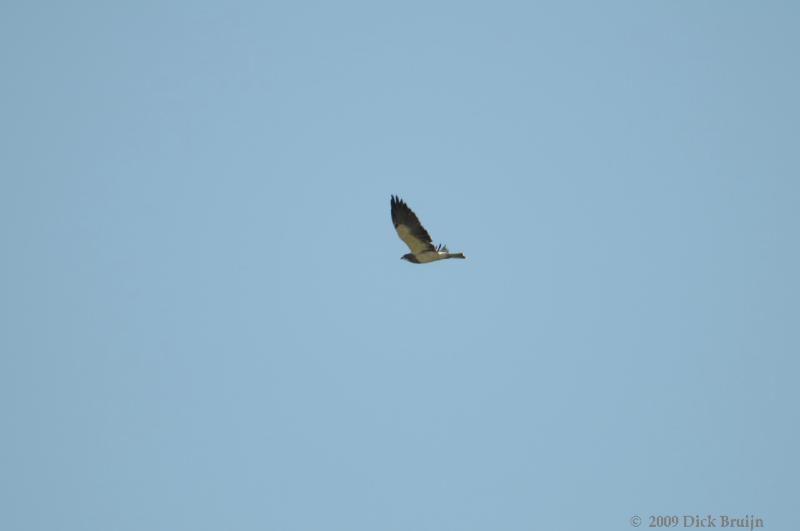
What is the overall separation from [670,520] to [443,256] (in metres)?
10.3

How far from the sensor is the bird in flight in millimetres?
35406

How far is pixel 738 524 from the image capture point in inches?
1523

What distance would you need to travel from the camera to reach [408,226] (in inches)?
1398

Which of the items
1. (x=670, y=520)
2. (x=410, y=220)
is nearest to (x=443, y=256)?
(x=410, y=220)

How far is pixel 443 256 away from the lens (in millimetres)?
35906

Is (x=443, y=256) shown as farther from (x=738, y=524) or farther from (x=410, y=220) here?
(x=738, y=524)

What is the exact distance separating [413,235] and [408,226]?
1.02 ft

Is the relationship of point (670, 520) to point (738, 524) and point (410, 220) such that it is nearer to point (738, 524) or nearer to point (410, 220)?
point (738, 524)

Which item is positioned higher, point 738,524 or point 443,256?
point 443,256

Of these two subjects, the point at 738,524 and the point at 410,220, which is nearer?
the point at 410,220

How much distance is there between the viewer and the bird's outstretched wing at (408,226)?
35375 millimetres

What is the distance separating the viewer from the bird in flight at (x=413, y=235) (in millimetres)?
35406

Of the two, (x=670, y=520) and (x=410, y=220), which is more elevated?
(x=410, y=220)

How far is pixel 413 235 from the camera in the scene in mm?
35625
